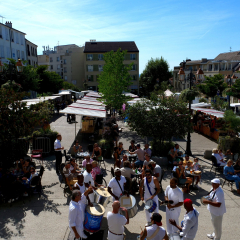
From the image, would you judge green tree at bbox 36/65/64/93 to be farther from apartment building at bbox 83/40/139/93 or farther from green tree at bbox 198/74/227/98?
green tree at bbox 198/74/227/98

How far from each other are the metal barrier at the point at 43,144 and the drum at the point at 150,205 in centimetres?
932

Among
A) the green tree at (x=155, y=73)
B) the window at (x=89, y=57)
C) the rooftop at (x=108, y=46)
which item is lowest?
the green tree at (x=155, y=73)

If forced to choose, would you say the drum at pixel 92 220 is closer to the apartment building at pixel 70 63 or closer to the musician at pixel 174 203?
the musician at pixel 174 203

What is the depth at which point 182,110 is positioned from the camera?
44.4ft

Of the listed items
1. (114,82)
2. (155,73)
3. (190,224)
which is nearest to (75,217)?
(190,224)

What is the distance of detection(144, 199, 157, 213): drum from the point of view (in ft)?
20.6

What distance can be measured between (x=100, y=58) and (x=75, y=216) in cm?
6188

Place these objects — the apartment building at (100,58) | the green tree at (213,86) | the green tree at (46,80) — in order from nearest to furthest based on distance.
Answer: the green tree at (213,86), the green tree at (46,80), the apartment building at (100,58)

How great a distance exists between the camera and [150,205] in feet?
20.7

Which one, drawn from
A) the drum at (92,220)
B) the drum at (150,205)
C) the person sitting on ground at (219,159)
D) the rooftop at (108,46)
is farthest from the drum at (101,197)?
the rooftop at (108,46)

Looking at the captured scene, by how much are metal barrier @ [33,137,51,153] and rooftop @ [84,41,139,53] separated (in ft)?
174

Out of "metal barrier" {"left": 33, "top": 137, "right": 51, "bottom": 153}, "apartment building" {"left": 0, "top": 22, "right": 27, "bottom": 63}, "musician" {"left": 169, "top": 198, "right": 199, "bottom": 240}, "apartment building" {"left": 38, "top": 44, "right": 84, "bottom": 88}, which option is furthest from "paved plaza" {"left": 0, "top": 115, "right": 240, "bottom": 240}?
"apartment building" {"left": 38, "top": 44, "right": 84, "bottom": 88}

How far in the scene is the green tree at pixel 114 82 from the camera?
1030 inches

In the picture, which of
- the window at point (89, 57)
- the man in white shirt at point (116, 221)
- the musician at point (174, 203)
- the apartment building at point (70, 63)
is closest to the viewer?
the man in white shirt at point (116, 221)
